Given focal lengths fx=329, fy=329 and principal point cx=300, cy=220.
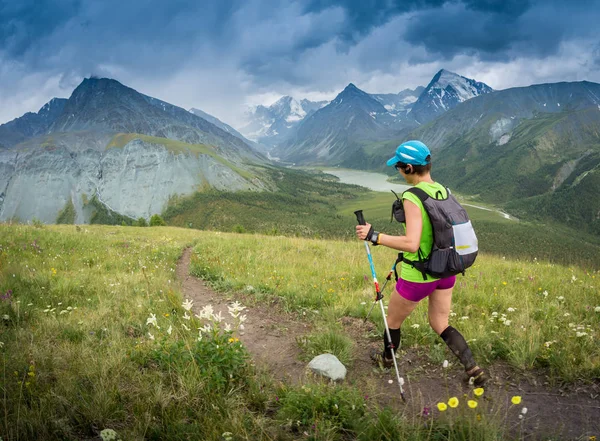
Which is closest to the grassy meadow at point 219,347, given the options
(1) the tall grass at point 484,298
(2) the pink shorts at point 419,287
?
(1) the tall grass at point 484,298

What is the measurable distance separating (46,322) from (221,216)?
166 m

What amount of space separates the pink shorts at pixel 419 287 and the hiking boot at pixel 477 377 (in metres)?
1.10

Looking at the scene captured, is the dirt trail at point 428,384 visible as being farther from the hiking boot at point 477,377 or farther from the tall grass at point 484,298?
the tall grass at point 484,298

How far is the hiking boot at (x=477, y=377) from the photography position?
416 centimetres

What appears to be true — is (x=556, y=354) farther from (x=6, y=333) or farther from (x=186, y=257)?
(x=186, y=257)

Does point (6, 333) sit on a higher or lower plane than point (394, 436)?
higher

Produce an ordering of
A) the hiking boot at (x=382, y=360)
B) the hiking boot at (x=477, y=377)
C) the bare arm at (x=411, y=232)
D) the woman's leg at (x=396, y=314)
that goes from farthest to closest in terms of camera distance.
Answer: the hiking boot at (x=382, y=360), the woman's leg at (x=396, y=314), the hiking boot at (x=477, y=377), the bare arm at (x=411, y=232)

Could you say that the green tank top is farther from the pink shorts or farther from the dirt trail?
the dirt trail

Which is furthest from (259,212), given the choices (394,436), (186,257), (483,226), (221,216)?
(394,436)

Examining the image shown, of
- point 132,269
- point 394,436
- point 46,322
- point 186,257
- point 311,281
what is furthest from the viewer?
point 186,257

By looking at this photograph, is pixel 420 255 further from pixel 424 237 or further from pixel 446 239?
pixel 446 239

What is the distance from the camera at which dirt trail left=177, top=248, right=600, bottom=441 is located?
354 centimetres

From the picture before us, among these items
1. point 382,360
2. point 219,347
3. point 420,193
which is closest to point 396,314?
point 382,360

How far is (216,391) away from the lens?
366 centimetres
